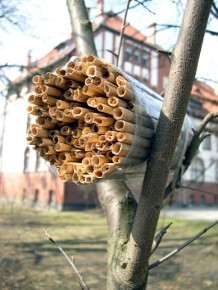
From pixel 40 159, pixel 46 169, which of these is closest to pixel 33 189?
pixel 40 159

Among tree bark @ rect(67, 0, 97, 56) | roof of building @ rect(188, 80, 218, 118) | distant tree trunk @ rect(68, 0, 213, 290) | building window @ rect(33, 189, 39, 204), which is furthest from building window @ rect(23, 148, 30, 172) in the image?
distant tree trunk @ rect(68, 0, 213, 290)

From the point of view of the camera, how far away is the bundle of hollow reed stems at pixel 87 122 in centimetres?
117

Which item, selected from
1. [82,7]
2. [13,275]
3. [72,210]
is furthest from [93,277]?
[72,210]

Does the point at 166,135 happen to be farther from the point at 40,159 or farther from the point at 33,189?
the point at 33,189

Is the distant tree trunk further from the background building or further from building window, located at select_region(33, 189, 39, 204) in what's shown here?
building window, located at select_region(33, 189, 39, 204)

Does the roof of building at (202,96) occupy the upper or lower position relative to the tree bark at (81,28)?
upper

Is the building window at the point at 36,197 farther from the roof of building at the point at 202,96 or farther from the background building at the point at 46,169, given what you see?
the roof of building at the point at 202,96

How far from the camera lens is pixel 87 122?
125cm

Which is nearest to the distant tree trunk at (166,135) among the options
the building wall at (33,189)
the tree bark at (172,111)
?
the tree bark at (172,111)

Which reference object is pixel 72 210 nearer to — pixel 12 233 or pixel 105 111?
pixel 12 233

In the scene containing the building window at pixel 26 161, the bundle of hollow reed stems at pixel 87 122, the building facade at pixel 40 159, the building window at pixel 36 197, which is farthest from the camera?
the building window at pixel 26 161

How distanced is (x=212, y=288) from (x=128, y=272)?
193 inches

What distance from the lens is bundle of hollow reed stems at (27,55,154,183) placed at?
1.17 m

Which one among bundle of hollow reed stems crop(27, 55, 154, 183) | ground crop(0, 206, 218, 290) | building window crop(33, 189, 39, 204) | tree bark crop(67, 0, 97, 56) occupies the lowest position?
building window crop(33, 189, 39, 204)
